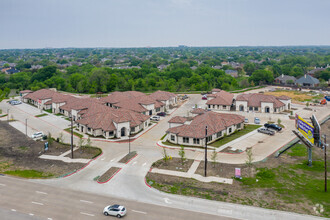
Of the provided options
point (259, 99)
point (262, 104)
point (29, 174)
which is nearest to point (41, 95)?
point (29, 174)

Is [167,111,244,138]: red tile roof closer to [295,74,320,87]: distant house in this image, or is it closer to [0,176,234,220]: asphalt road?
[0,176,234,220]: asphalt road

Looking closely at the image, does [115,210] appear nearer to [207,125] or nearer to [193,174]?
[193,174]

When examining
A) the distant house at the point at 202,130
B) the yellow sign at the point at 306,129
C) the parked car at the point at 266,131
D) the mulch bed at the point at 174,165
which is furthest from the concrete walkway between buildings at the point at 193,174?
the parked car at the point at 266,131

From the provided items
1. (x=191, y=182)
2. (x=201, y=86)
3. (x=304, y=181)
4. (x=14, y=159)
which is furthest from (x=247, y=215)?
(x=201, y=86)

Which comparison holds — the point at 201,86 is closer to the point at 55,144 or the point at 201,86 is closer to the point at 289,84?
the point at 289,84

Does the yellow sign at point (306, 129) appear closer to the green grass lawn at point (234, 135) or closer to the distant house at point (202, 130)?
the green grass lawn at point (234, 135)

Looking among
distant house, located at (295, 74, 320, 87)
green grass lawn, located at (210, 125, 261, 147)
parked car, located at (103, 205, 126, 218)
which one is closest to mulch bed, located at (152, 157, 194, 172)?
green grass lawn, located at (210, 125, 261, 147)

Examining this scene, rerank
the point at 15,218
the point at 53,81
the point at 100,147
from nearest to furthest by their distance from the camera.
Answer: the point at 15,218 < the point at 100,147 < the point at 53,81
